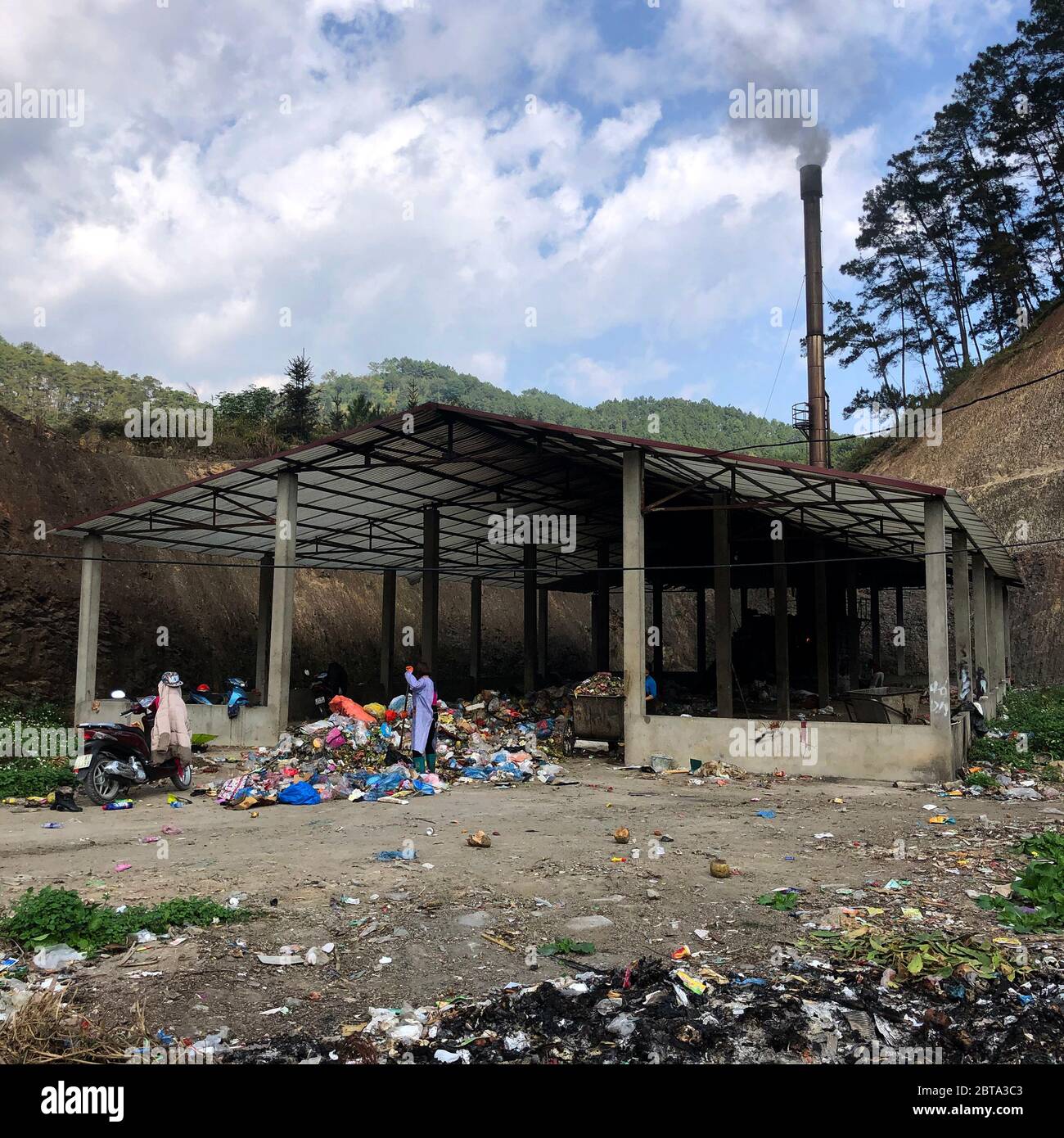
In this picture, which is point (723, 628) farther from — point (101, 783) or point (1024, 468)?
point (1024, 468)

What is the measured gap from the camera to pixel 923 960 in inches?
179

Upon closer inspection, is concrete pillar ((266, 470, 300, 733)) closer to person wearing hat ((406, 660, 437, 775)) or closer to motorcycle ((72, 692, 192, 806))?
person wearing hat ((406, 660, 437, 775))

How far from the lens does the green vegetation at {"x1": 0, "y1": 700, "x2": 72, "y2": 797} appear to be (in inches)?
410

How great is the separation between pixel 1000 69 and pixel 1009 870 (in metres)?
41.0

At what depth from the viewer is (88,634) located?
1681cm

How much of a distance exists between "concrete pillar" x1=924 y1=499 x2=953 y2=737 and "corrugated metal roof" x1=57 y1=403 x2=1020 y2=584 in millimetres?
500

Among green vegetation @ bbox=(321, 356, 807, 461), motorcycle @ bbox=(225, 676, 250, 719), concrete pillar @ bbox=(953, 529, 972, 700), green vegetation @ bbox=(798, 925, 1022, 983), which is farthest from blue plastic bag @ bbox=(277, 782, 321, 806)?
green vegetation @ bbox=(321, 356, 807, 461)

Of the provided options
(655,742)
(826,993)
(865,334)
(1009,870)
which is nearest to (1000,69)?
(865,334)

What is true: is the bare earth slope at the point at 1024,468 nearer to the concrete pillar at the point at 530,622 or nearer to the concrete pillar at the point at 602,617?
the concrete pillar at the point at 602,617

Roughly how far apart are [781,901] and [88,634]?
49.5 ft

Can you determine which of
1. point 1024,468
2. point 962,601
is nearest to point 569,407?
point 1024,468

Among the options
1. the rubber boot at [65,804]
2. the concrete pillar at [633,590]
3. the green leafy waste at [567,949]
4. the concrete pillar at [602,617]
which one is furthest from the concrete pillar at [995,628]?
the rubber boot at [65,804]
